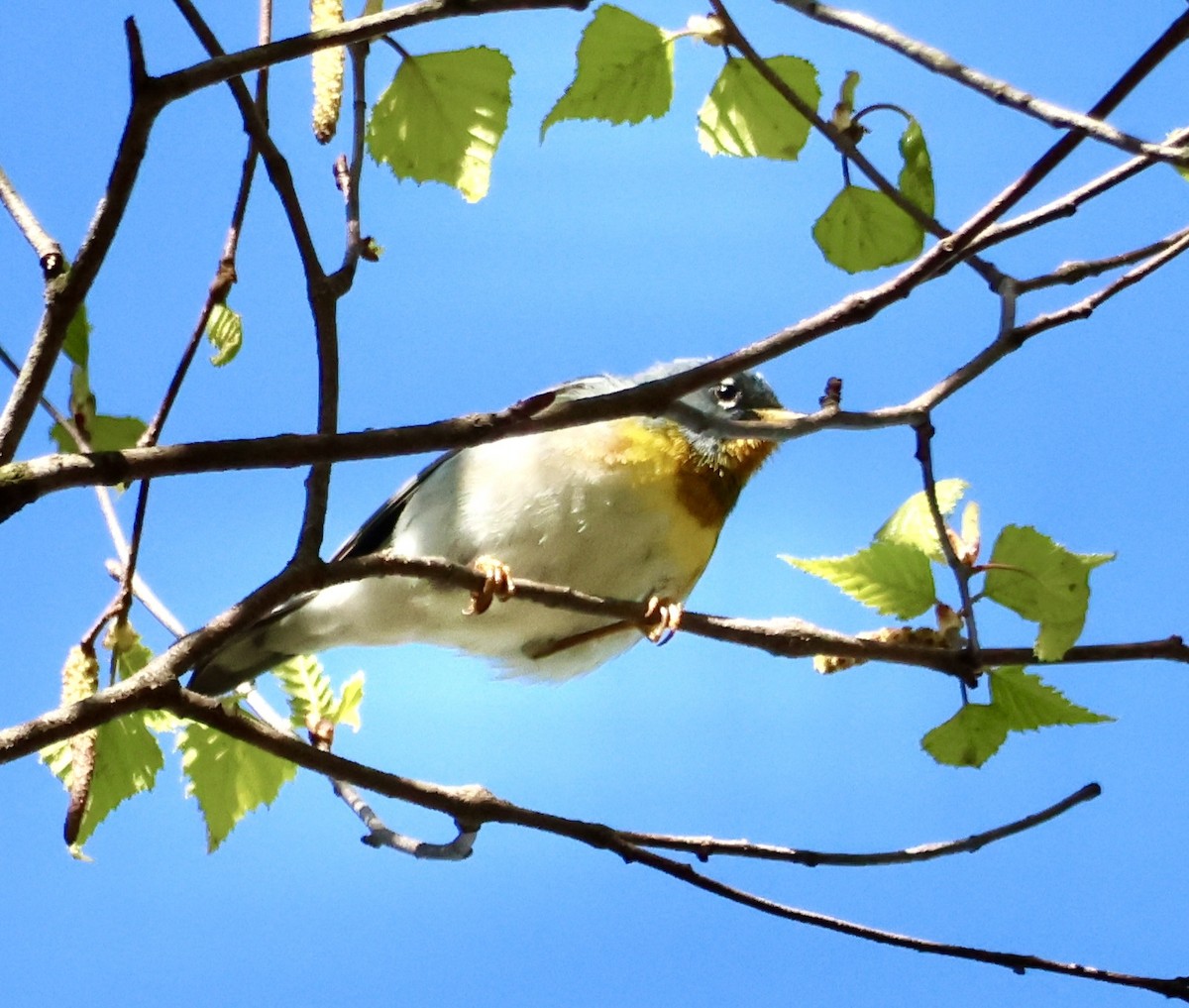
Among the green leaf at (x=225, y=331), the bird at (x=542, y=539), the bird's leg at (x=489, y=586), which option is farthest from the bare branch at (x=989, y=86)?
the bird at (x=542, y=539)

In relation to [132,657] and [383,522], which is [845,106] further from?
[383,522]

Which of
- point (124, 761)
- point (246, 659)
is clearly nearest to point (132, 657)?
point (124, 761)

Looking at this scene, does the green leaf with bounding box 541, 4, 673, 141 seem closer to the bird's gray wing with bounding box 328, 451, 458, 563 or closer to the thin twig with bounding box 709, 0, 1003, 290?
the thin twig with bounding box 709, 0, 1003, 290

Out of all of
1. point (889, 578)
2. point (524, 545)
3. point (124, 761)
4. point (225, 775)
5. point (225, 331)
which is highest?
point (524, 545)

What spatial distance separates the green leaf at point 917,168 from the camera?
1850mm

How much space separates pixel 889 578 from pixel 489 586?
0.58 meters

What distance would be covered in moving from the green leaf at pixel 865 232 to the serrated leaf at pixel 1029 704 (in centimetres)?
64

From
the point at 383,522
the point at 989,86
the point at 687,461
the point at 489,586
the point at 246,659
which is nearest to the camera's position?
the point at 989,86

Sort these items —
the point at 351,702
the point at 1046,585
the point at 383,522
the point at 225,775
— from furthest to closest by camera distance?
the point at 383,522 → the point at 351,702 → the point at 225,775 → the point at 1046,585

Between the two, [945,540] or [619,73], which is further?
[619,73]

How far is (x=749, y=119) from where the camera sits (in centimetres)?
187

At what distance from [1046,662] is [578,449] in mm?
1518

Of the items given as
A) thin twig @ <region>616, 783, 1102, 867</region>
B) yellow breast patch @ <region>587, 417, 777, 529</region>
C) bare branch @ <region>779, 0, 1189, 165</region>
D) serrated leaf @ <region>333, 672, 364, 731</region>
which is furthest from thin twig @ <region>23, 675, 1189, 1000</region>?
yellow breast patch @ <region>587, 417, 777, 529</region>

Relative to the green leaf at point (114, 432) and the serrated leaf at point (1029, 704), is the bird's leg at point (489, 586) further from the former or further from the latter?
the serrated leaf at point (1029, 704)
